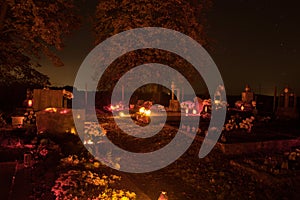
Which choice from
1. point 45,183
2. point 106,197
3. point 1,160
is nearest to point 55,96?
point 1,160

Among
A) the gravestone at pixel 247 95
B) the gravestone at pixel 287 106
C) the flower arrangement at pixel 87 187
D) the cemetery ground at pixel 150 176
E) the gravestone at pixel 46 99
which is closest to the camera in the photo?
the flower arrangement at pixel 87 187

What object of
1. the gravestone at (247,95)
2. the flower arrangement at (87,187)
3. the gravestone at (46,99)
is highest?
the gravestone at (247,95)

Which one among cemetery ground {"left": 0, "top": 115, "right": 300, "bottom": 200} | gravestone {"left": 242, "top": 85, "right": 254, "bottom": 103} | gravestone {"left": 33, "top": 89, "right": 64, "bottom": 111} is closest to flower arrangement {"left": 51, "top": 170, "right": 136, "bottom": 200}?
cemetery ground {"left": 0, "top": 115, "right": 300, "bottom": 200}

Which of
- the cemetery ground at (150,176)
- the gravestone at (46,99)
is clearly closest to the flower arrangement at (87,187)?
the cemetery ground at (150,176)

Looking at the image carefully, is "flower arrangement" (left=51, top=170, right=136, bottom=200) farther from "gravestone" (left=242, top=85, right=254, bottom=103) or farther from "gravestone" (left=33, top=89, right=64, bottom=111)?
"gravestone" (left=242, top=85, right=254, bottom=103)

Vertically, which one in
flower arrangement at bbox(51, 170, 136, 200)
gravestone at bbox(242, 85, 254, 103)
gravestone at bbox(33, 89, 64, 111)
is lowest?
flower arrangement at bbox(51, 170, 136, 200)

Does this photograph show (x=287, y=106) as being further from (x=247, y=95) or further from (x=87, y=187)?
(x=87, y=187)

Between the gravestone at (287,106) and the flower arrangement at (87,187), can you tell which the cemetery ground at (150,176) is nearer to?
the flower arrangement at (87,187)

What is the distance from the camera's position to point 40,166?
7.16 m

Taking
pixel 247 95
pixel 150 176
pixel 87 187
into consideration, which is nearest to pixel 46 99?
pixel 150 176

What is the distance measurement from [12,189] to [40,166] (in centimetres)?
130

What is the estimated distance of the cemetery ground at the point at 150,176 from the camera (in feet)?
19.8

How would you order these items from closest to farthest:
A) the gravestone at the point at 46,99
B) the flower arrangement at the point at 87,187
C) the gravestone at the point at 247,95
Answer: the flower arrangement at the point at 87,187 < the gravestone at the point at 46,99 < the gravestone at the point at 247,95

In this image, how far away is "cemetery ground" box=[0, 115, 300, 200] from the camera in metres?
6.04
